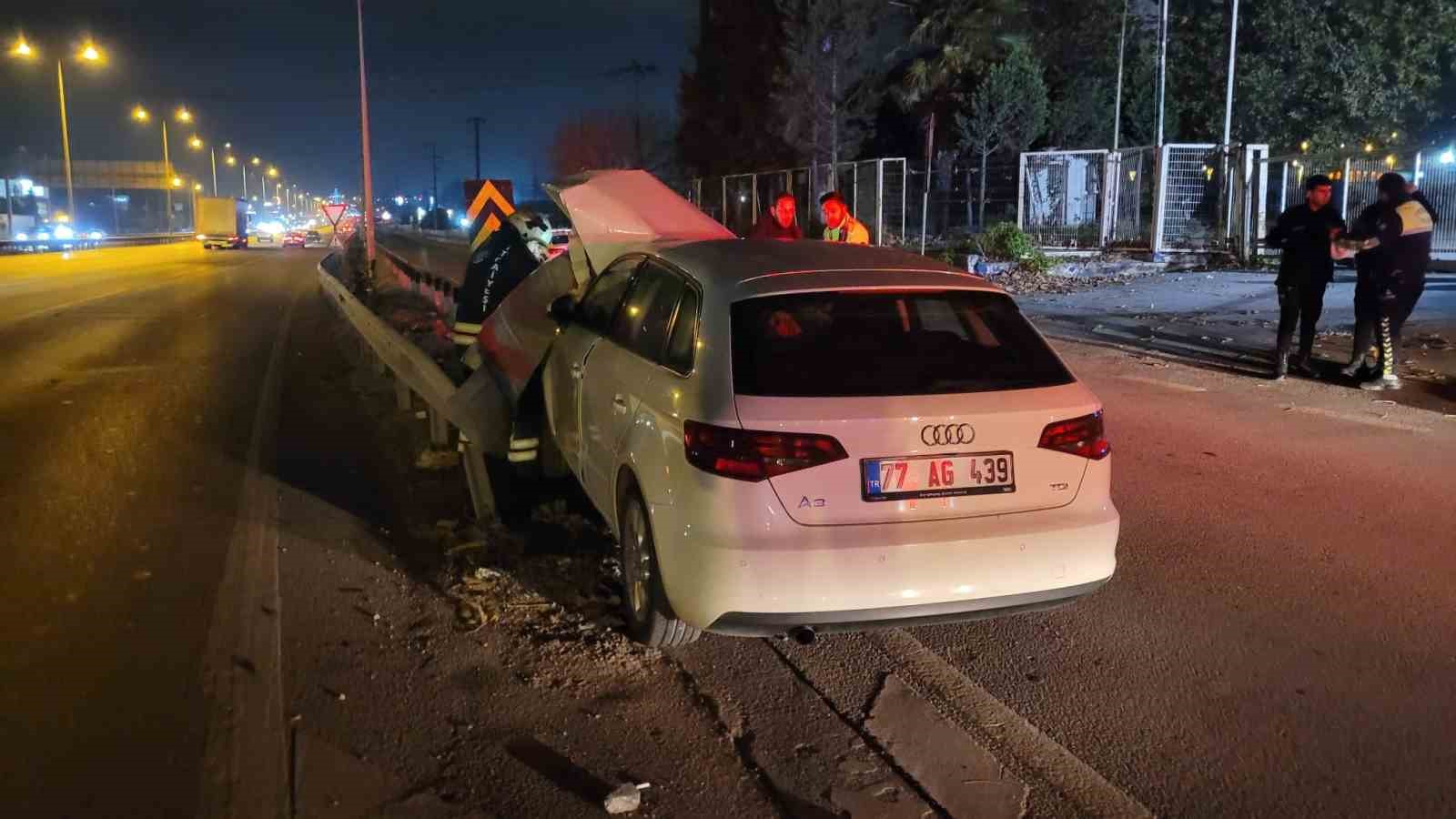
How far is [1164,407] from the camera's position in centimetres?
928

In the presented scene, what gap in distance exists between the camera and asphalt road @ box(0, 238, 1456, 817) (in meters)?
3.52

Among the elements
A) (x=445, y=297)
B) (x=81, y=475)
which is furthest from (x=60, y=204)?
(x=81, y=475)

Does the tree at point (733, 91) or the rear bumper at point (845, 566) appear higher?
the tree at point (733, 91)

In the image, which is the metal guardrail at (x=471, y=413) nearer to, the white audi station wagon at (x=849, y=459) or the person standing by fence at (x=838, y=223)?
the white audi station wagon at (x=849, y=459)

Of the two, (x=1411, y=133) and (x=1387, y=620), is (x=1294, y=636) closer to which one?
(x=1387, y=620)

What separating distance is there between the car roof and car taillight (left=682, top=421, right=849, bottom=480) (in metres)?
0.66

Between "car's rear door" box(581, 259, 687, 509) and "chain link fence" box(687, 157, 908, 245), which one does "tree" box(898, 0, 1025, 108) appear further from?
"car's rear door" box(581, 259, 687, 509)

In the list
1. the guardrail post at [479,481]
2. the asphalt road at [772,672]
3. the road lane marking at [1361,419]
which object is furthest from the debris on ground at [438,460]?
the road lane marking at [1361,419]

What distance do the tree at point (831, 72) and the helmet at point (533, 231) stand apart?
2681cm

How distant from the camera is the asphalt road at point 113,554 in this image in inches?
144

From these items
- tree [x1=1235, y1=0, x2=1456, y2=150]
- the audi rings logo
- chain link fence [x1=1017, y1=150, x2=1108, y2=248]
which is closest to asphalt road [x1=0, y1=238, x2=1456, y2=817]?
the audi rings logo

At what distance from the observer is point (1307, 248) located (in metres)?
9.29

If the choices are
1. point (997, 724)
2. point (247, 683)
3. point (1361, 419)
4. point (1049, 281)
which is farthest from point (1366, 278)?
point (1049, 281)

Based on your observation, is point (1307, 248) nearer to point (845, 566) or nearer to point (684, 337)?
point (684, 337)
